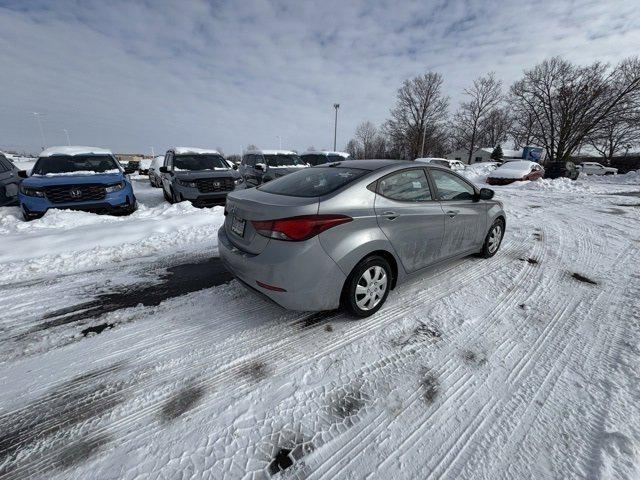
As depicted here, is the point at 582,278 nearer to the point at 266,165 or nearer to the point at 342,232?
the point at 342,232

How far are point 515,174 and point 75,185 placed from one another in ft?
59.2

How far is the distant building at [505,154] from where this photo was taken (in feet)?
127

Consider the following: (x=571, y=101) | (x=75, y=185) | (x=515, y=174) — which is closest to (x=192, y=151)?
(x=75, y=185)

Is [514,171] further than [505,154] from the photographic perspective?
No

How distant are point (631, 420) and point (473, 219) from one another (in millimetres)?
2612

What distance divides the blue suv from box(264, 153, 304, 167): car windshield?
594cm

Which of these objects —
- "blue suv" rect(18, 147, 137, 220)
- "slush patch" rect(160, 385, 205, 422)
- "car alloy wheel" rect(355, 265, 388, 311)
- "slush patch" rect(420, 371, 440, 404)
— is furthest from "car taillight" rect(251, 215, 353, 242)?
"blue suv" rect(18, 147, 137, 220)

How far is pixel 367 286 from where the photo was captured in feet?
9.70

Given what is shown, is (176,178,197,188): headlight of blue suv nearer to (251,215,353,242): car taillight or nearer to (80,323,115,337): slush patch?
(80,323,115,337): slush patch

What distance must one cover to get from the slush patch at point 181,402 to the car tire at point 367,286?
147 centimetres

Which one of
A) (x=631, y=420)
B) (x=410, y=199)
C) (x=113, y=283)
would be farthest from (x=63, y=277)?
(x=631, y=420)

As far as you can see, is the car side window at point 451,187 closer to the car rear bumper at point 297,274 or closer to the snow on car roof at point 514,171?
the car rear bumper at point 297,274

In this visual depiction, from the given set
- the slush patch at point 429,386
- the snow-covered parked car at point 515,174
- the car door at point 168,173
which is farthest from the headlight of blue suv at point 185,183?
the snow-covered parked car at point 515,174

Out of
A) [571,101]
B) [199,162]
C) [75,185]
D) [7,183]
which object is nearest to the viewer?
[75,185]
